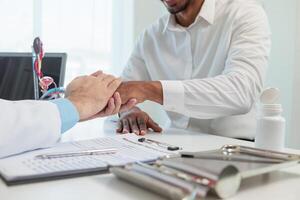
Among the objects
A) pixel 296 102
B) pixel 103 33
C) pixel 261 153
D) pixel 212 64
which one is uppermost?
pixel 103 33

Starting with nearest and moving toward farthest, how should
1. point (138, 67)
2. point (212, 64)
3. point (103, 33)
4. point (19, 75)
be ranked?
point (19, 75) < point (212, 64) < point (138, 67) < point (103, 33)

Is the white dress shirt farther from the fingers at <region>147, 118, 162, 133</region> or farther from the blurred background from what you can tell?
the blurred background

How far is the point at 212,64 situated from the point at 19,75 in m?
0.72

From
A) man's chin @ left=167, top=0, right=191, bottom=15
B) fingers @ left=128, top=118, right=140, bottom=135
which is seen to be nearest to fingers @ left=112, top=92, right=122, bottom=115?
fingers @ left=128, top=118, right=140, bottom=135

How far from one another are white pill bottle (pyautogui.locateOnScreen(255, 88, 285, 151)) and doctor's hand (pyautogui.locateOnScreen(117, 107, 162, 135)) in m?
0.43

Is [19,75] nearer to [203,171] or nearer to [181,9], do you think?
[181,9]

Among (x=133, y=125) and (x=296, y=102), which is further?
(x=296, y=102)

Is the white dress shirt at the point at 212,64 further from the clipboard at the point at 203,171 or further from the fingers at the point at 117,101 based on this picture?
the clipboard at the point at 203,171

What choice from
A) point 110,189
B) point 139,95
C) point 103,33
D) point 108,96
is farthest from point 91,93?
point 103,33

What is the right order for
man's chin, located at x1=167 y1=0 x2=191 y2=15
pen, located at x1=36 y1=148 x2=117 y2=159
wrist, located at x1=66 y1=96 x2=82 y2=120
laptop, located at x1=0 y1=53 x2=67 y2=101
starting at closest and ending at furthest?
1. pen, located at x1=36 y1=148 x2=117 y2=159
2. wrist, located at x1=66 y1=96 x2=82 y2=120
3. laptop, located at x1=0 y1=53 x2=67 y2=101
4. man's chin, located at x1=167 y1=0 x2=191 y2=15

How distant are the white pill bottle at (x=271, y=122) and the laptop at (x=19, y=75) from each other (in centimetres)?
78

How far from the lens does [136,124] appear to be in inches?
48.1

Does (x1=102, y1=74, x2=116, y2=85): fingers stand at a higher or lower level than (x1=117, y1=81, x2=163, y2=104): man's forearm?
higher

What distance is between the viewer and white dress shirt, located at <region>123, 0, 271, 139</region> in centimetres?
119
